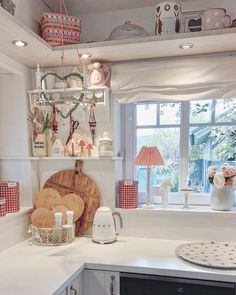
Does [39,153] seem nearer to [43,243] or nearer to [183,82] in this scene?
[43,243]

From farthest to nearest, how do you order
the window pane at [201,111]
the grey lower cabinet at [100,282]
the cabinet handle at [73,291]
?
the window pane at [201,111], the grey lower cabinet at [100,282], the cabinet handle at [73,291]

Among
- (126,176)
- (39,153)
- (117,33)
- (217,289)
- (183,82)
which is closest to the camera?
(217,289)

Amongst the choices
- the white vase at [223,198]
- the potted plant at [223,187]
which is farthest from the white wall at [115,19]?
the white vase at [223,198]

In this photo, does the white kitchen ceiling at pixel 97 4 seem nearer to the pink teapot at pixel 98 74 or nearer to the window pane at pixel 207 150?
the pink teapot at pixel 98 74

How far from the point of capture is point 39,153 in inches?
80.7

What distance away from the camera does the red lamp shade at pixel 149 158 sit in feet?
6.40

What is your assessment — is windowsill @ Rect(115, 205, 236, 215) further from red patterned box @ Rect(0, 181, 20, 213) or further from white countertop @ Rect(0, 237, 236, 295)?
red patterned box @ Rect(0, 181, 20, 213)

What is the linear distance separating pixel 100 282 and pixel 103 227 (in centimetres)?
36

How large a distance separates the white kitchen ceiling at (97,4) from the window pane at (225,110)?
82 cm

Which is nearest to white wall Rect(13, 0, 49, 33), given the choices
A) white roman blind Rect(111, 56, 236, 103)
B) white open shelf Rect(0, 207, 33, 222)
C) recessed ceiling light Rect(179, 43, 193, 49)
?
white roman blind Rect(111, 56, 236, 103)

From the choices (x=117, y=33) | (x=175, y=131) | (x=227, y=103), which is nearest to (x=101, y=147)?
(x=175, y=131)

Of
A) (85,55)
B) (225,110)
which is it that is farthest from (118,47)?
(225,110)

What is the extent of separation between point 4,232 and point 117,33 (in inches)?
54.2

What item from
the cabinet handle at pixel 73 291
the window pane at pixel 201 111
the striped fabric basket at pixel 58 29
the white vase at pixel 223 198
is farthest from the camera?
the window pane at pixel 201 111
